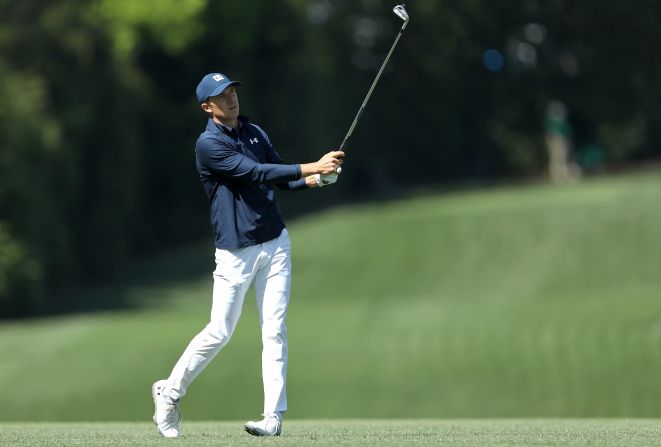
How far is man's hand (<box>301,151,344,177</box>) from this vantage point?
960 centimetres

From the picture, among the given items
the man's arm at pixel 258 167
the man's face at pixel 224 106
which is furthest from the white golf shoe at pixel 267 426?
the man's face at pixel 224 106

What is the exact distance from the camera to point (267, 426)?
377 inches

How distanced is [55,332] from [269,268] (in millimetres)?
15580

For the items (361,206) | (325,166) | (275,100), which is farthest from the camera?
(275,100)

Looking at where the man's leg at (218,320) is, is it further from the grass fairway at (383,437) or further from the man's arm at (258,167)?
the man's arm at (258,167)

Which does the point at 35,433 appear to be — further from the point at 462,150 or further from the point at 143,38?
the point at 462,150

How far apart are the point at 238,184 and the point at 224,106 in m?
0.51

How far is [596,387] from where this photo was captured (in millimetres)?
21922

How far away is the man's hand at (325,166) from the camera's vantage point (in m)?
9.60

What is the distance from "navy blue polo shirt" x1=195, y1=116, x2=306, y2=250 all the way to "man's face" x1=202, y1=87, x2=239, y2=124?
69mm

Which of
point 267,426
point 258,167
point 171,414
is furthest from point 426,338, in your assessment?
point 258,167

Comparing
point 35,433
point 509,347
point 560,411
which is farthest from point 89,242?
point 35,433

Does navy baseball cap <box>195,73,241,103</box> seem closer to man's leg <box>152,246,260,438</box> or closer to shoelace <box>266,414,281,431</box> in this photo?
man's leg <box>152,246,260,438</box>

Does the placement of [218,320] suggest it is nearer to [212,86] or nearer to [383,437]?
[383,437]
